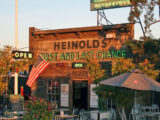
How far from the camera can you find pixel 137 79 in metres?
11.2

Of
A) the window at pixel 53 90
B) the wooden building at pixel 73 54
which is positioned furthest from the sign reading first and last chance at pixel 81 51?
the window at pixel 53 90

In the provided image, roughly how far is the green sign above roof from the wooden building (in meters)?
2.59

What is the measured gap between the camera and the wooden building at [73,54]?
763 inches

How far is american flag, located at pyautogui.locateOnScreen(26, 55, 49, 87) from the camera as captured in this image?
19984 mm

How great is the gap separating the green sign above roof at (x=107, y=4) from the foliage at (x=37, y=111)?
11662 mm

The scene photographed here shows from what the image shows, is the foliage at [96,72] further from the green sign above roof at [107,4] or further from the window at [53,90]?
the green sign above roof at [107,4]

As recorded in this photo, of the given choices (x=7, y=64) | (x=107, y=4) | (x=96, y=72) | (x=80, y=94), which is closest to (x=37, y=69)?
(x=7, y=64)

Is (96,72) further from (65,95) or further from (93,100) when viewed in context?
(65,95)

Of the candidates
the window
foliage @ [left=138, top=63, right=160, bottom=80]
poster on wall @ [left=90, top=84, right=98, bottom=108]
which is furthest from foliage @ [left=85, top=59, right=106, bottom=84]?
the window

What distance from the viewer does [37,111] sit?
11.1m

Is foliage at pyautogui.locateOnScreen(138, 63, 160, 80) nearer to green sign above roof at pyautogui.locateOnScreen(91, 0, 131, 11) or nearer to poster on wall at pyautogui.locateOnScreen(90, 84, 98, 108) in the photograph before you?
poster on wall at pyautogui.locateOnScreen(90, 84, 98, 108)

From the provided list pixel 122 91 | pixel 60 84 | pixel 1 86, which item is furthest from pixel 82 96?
pixel 122 91

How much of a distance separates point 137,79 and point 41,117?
11.4 ft

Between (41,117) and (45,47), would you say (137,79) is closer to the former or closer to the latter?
(41,117)
